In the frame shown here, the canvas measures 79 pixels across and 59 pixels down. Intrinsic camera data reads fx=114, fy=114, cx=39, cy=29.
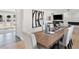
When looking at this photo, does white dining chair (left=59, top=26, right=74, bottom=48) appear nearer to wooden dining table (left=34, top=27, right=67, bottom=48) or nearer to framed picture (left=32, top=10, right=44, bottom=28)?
wooden dining table (left=34, top=27, right=67, bottom=48)

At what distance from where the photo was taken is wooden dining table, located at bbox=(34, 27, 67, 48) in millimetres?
1705

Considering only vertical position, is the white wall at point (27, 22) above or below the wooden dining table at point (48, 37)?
above

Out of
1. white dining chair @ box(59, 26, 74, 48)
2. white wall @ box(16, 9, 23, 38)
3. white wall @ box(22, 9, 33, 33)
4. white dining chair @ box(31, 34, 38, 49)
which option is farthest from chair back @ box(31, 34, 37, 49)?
white dining chair @ box(59, 26, 74, 48)

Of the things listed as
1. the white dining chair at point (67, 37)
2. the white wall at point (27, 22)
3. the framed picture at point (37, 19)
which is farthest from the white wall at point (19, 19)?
the white dining chair at point (67, 37)

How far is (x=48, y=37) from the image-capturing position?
1.76m

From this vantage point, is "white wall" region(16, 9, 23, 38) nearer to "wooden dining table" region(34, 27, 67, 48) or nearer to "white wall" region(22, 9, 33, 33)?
"white wall" region(22, 9, 33, 33)

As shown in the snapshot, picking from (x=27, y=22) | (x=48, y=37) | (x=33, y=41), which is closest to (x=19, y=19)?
(x=27, y=22)

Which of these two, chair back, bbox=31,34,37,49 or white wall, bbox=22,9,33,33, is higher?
white wall, bbox=22,9,33,33

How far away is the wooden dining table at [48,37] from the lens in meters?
1.71

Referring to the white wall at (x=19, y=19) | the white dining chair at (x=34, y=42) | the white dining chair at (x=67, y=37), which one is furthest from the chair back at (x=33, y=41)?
the white dining chair at (x=67, y=37)

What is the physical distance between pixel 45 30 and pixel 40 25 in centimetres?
11

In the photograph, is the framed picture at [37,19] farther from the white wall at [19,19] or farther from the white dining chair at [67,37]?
the white dining chair at [67,37]
